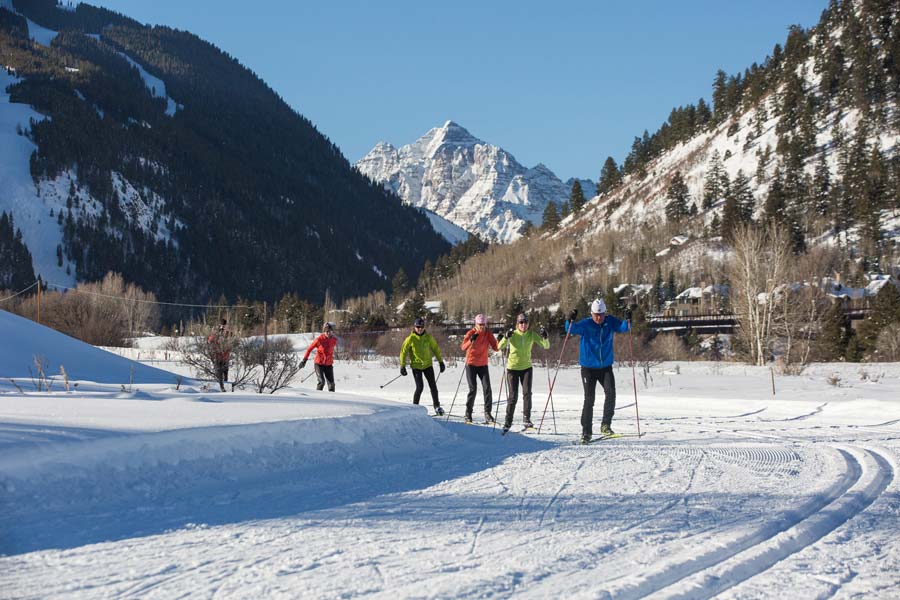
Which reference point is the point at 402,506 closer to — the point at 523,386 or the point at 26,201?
the point at 523,386

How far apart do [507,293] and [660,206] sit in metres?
29.1

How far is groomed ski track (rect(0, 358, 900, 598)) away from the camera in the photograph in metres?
3.49

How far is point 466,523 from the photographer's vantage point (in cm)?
466

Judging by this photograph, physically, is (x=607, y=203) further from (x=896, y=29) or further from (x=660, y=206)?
(x=896, y=29)

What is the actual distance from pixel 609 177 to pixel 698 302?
6311cm

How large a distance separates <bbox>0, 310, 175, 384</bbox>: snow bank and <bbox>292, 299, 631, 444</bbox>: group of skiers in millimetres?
4216

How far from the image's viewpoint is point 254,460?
6520 mm

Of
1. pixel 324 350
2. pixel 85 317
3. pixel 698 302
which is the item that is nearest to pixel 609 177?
pixel 698 302

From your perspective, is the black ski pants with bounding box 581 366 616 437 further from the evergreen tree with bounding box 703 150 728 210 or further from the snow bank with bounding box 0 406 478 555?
the evergreen tree with bounding box 703 150 728 210

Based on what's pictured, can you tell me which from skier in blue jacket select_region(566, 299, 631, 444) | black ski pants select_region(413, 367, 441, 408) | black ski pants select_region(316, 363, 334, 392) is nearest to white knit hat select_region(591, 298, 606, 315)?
skier in blue jacket select_region(566, 299, 631, 444)

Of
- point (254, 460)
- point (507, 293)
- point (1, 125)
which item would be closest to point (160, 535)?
point (254, 460)


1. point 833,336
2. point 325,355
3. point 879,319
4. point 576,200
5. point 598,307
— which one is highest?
point 576,200

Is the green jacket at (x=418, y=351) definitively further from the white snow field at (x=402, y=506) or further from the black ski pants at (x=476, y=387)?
the white snow field at (x=402, y=506)

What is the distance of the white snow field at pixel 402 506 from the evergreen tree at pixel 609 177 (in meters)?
119
